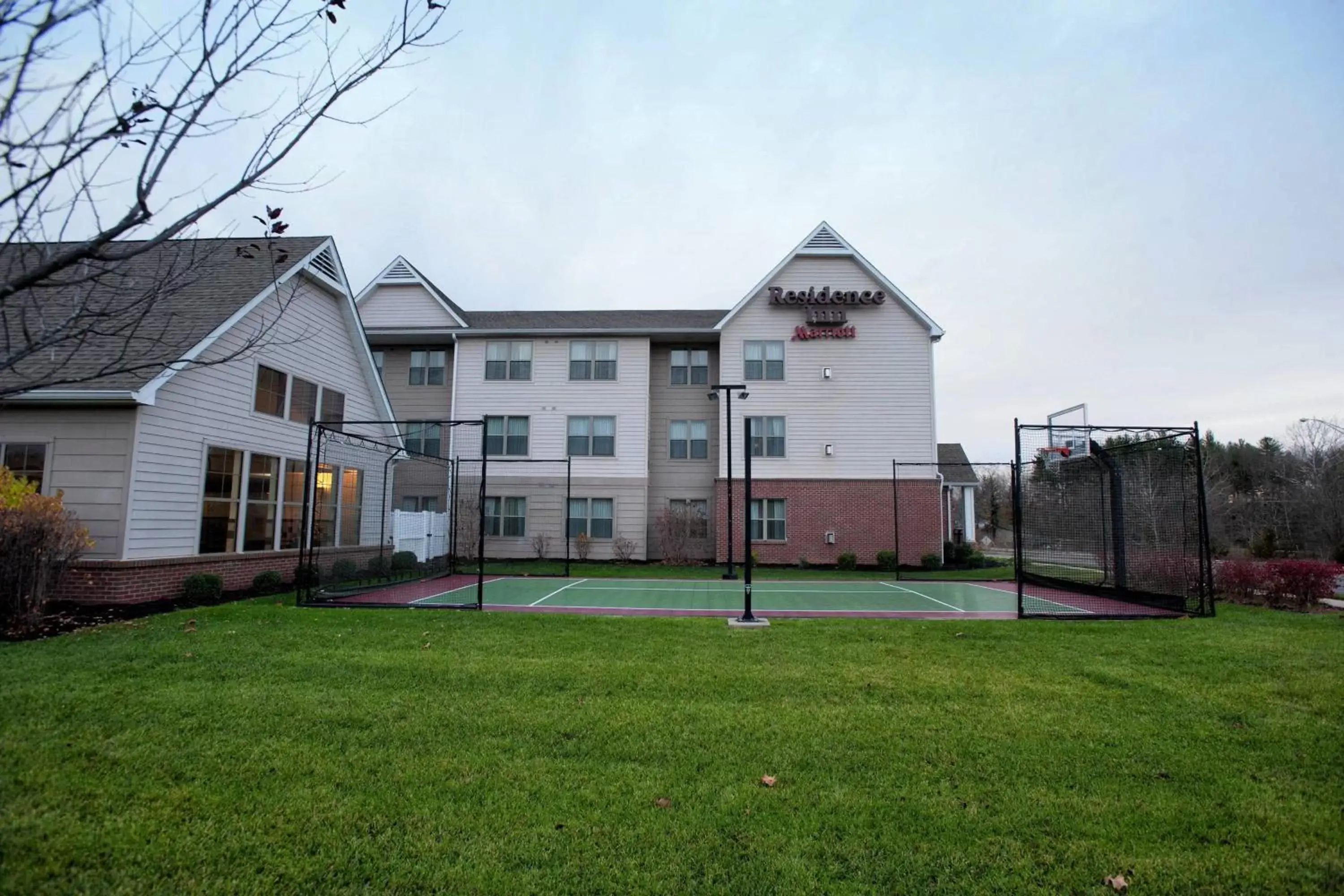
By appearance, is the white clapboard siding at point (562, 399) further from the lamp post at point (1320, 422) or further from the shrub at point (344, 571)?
the lamp post at point (1320, 422)

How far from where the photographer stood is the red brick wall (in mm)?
21484

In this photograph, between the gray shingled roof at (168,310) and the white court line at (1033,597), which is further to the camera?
the white court line at (1033,597)

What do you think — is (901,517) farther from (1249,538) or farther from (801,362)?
(1249,538)

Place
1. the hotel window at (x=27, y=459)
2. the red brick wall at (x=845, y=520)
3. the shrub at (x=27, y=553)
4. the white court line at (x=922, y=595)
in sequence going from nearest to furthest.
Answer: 1. the shrub at (x=27, y=553)
2. the hotel window at (x=27, y=459)
3. the white court line at (x=922, y=595)
4. the red brick wall at (x=845, y=520)

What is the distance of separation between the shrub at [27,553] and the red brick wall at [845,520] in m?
16.3

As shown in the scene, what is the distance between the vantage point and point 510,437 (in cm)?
2316

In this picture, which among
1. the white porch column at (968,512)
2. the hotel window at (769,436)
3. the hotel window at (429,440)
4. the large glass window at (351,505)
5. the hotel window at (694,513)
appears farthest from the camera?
the white porch column at (968,512)

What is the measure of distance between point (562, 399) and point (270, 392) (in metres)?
10.2

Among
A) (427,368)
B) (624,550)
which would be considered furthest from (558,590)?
(427,368)

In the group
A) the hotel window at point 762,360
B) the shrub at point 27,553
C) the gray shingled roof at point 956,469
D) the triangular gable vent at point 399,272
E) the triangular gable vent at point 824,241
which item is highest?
the triangular gable vent at point 824,241

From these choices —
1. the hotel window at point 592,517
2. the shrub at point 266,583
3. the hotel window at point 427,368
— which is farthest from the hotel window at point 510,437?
the shrub at point 266,583

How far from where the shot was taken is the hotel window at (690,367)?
23531mm

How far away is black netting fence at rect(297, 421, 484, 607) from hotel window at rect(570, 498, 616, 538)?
3251 mm

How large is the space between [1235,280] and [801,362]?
37.0ft
